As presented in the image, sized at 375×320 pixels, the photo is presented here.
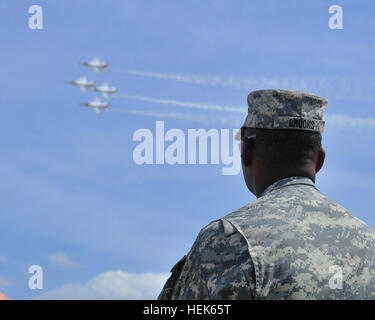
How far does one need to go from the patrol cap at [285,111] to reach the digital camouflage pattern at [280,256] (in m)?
0.72

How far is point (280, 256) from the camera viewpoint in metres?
6.43

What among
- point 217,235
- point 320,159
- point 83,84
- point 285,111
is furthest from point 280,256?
point 83,84

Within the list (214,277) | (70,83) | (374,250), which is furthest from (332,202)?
(70,83)

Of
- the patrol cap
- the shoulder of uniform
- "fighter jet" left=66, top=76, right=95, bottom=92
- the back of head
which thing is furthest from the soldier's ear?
"fighter jet" left=66, top=76, right=95, bottom=92

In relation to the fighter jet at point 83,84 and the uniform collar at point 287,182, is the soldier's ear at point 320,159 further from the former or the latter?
the fighter jet at point 83,84

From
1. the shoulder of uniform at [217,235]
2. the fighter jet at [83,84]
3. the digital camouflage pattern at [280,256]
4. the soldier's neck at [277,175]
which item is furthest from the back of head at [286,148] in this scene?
the fighter jet at [83,84]

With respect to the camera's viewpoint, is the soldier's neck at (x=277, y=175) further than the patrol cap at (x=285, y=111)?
No

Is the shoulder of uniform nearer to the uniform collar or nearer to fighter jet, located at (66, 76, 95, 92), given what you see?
the uniform collar

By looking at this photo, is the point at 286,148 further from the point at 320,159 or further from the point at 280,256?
the point at 280,256

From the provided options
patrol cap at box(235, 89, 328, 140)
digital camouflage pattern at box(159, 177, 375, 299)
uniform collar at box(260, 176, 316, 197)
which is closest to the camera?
digital camouflage pattern at box(159, 177, 375, 299)

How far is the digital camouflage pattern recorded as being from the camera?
248 inches

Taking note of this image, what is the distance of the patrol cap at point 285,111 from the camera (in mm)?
7418
